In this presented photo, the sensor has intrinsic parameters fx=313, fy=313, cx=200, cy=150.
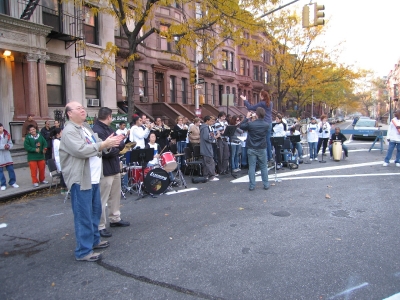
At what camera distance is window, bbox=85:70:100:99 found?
16.8 metres

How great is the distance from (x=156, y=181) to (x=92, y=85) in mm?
11787

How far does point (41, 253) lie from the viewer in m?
4.28

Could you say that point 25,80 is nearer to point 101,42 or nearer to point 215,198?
point 101,42

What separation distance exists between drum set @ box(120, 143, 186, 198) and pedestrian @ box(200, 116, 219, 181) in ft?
4.86

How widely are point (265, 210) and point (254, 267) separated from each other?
237cm

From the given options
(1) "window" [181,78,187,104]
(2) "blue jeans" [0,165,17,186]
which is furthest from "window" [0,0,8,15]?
(1) "window" [181,78,187,104]

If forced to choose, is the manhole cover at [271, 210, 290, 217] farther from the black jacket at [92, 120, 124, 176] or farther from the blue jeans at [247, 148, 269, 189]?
the black jacket at [92, 120, 124, 176]

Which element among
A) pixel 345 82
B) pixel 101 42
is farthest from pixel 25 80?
pixel 345 82

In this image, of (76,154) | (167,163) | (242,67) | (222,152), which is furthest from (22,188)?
(242,67)

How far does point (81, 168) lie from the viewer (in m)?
3.80

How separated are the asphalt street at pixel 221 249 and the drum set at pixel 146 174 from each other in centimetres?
31

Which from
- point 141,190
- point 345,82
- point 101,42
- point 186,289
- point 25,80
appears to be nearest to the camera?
point 186,289

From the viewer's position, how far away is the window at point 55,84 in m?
14.8

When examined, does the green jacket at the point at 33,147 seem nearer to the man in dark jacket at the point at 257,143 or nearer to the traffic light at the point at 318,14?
the man in dark jacket at the point at 257,143
